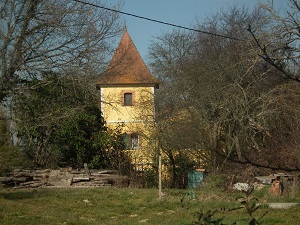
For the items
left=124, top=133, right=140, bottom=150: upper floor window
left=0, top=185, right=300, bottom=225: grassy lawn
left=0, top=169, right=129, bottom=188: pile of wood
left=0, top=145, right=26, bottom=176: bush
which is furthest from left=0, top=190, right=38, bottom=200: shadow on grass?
left=124, top=133, right=140, bottom=150: upper floor window

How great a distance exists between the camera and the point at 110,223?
1048cm

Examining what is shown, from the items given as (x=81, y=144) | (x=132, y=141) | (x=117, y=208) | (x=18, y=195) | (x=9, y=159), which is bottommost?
(x=117, y=208)

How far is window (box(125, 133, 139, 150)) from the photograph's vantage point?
2378 centimetres

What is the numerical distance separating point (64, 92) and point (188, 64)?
12431 millimetres

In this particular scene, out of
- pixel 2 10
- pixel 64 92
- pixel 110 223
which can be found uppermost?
pixel 2 10

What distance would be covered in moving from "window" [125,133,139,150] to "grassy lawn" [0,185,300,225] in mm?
7192

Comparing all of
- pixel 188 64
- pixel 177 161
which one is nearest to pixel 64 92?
pixel 177 161

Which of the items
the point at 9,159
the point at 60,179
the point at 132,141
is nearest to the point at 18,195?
the point at 60,179

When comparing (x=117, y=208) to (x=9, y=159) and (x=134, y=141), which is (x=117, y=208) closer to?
(x=9, y=159)

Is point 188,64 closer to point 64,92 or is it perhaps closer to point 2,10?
point 64,92

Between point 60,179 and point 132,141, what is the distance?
5.32 meters

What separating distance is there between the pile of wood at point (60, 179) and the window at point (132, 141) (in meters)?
3.49

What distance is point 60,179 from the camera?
19.8 m

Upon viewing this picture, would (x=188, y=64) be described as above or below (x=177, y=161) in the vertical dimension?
above
